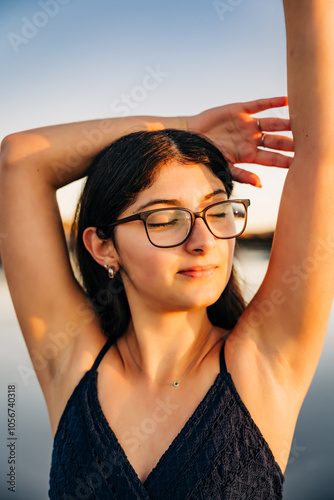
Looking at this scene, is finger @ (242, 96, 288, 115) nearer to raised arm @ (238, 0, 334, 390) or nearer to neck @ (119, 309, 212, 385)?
raised arm @ (238, 0, 334, 390)

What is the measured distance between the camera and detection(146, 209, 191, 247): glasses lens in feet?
4.36

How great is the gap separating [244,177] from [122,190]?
0.42 m

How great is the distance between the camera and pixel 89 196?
161 centimetres

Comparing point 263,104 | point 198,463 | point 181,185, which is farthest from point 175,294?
point 263,104

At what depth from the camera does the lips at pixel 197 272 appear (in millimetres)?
1331

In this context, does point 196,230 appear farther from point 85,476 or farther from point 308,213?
point 85,476

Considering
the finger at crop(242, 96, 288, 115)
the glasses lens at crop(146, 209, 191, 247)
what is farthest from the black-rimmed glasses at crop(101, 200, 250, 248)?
the finger at crop(242, 96, 288, 115)

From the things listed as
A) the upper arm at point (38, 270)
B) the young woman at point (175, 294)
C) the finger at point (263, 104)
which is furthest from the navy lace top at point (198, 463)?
the finger at point (263, 104)

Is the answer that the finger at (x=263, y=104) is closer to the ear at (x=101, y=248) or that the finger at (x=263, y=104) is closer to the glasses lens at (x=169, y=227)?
the glasses lens at (x=169, y=227)

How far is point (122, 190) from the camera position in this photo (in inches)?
56.6

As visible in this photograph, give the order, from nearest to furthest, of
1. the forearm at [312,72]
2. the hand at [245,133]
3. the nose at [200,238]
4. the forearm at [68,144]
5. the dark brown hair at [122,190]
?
1. the forearm at [312,72]
2. the nose at [200,238]
3. the dark brown hair at [122,190]
4. the hand at [245,133]
5. the forearm at [68,144]

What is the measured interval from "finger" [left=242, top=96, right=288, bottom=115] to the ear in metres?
0.62

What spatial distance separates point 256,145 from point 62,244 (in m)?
0.74

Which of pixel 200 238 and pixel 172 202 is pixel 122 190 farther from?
pixel 200 238
